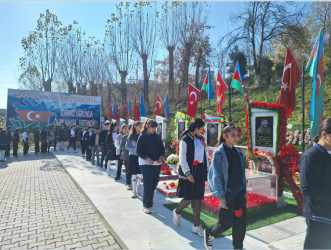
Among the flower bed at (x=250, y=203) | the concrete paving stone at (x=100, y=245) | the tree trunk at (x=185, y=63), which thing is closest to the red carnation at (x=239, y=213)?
the flower bed at (x=250, y=203)

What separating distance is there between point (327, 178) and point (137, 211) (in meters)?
3.59

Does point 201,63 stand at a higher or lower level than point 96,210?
higher

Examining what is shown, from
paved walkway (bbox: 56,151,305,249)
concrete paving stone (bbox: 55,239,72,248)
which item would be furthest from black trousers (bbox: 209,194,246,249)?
concrete paving stone (bbox: 55,239,72,248)

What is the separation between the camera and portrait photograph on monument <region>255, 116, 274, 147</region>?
5617 mm

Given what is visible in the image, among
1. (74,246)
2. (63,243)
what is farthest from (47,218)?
(74,246)

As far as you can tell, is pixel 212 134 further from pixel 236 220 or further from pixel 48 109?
pixel 48 109

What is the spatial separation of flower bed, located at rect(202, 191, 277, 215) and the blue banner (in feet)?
63.0

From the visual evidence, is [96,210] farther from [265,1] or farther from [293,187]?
[265,1]

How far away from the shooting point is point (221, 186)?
2.71 metres

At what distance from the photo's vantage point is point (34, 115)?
20078mm

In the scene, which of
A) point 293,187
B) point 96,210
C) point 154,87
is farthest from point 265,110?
point 154,87

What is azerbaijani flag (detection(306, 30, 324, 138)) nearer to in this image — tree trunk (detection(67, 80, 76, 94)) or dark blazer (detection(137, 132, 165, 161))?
dark blazer (detection(137, 132, 165, 161))

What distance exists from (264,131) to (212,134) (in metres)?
2.43

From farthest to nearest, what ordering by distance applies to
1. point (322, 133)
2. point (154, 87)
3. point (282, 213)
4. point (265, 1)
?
point (154, 87) → point (265, 1) → point (282, 213) → point (322, 133)
